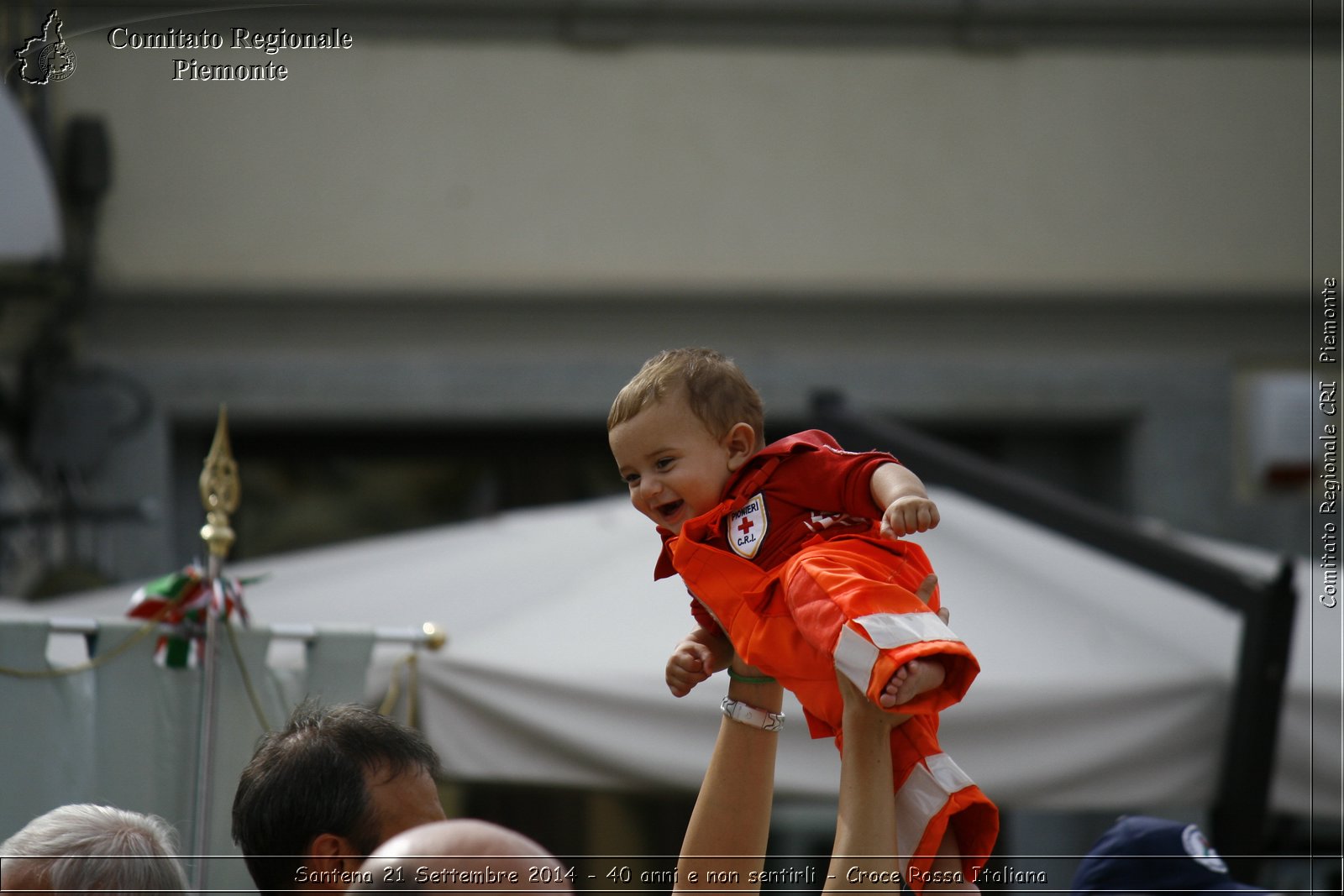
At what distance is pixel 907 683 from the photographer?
1.53 m

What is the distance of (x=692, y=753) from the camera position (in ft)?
10.5

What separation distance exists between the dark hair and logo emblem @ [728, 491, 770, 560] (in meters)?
0.55

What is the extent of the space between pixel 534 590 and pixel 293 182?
9.86ft

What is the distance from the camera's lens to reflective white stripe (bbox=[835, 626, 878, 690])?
61.9 inches

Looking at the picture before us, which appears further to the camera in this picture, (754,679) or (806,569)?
(754,679)

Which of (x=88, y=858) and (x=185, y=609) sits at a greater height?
(x=185, y=609)

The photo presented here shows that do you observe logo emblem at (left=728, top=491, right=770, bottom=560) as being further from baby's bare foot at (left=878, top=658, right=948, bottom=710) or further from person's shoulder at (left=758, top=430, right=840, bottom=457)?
baby's bare foot at (left=878, top=658, right=948, bottom=710)

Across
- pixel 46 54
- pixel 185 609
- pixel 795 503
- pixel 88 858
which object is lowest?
pixel 88 858

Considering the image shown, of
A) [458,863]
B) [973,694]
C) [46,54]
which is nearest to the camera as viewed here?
[458,863]

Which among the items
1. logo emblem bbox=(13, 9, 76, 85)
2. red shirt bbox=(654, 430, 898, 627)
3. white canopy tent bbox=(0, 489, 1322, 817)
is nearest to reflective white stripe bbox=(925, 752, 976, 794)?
red shirt bbox=(654, 430, 898, 627)

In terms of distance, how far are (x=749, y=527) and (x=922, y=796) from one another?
0.40 m

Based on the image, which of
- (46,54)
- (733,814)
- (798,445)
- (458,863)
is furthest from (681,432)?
(46,54)

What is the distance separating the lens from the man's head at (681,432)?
6.19 ft

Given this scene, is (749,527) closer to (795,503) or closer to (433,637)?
(795,503)
